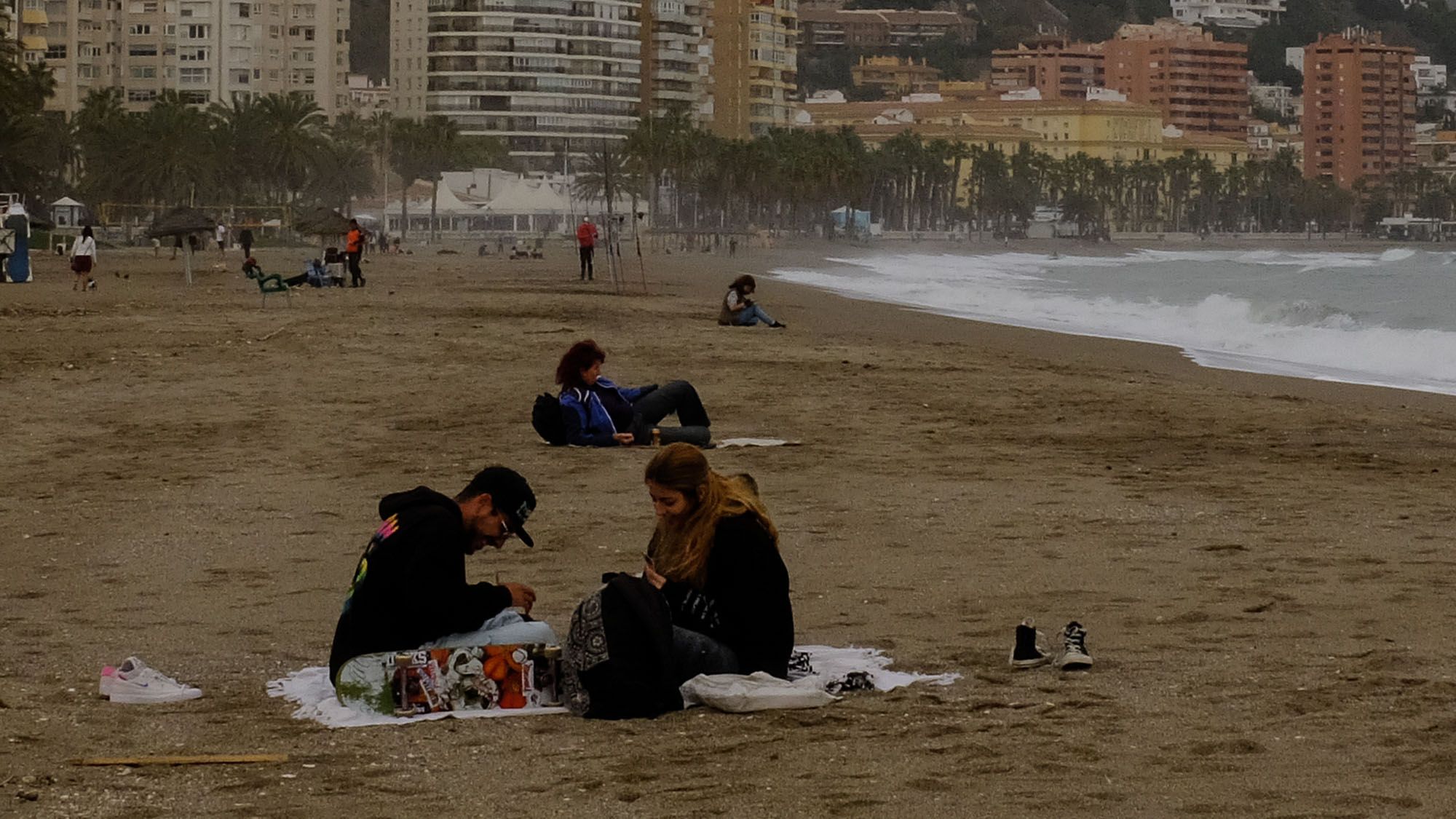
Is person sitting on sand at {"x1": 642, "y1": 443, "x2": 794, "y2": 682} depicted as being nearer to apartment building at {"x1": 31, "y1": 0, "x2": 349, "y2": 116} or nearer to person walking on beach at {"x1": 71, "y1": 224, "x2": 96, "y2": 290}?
person walking on beach at {"x1": 71, "y1": 224, "x2": 96, "y2": 290}

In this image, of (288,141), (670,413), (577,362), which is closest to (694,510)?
(577,362)

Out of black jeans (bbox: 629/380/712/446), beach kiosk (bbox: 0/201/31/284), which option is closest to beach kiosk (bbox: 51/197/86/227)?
beach kiosk (bbox: 0/201/31/284)

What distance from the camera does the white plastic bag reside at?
6.27 meters

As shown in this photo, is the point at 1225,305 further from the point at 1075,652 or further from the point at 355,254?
the point at 1075,652

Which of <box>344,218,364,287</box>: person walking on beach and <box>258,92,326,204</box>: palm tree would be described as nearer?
<box>344,218,364,287</box>: person walking on beach

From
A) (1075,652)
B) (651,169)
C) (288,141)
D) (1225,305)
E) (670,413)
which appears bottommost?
(1225,305)

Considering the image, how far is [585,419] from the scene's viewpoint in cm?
1290

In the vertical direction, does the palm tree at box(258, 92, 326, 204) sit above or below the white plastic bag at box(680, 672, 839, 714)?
above

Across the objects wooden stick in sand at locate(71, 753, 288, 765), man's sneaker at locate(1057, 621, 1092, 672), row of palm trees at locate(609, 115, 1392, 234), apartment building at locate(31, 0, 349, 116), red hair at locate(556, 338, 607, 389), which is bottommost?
wooden stick in sand at locate(71, 753, 288, 765)

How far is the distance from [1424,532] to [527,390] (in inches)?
343

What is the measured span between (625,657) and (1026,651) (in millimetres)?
1321

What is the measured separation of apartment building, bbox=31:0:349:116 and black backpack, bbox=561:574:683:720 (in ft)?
421

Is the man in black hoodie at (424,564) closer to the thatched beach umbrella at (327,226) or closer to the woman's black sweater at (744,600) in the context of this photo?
the woman's black sweater at (744,600)

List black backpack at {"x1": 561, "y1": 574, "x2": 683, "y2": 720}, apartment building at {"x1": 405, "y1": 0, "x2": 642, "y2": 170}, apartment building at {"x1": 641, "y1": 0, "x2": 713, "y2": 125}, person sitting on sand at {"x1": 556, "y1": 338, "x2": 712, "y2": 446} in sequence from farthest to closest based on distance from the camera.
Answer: apartment building at {"x1": 641, "y1": 0, "x2": 713, "y2": 125} < apartment building at {"x1": 405, "y1": 0, "x2": 642, "y2": 170} < person sitting on sand at {"x1": 556, "y1": 338, "x2": 712, "y2": 446} < black backpack at {"x1": 561, "y1": 574, "x2": 683, "y2": 720}
